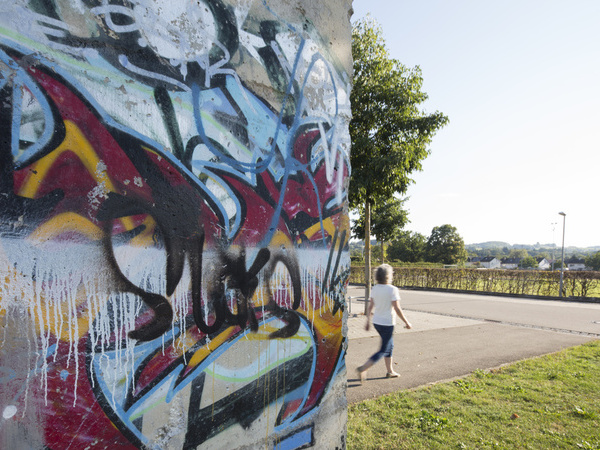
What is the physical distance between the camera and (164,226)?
184cm

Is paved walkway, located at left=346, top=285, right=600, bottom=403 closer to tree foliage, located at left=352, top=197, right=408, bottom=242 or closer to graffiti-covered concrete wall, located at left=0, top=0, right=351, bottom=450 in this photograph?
graffiti-covered concrete wall, located at left=0, top=0, right=351, bottom=450

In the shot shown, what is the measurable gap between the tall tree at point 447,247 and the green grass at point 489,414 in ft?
187

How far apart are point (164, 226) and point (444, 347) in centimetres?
694

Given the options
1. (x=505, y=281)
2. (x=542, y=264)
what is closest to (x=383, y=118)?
(x=505, y=281)

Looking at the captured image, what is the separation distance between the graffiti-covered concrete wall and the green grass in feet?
4.03

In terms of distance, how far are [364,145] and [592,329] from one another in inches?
311

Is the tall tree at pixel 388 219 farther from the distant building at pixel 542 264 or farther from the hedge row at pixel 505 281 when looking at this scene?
the distant building at pixel 542 264

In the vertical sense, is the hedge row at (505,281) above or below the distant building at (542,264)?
below

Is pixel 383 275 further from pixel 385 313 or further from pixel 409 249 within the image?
pixel 409 249

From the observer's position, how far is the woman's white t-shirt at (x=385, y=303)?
517 cm

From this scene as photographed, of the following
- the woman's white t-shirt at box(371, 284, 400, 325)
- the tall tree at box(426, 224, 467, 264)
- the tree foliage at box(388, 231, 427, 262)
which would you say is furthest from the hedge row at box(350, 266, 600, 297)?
the tall tree at box(426, 224, 467, 264)

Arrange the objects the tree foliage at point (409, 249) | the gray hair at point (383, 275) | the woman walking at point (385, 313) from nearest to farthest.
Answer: the woman walking at point (385, 313) → the gray hair at point (383, 275) → the tree foliage at point (409, 249)

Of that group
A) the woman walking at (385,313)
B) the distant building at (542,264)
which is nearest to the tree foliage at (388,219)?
the woman walking at (385,313)

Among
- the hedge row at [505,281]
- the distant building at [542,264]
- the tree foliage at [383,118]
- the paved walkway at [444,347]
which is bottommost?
the paved walkway at [444,347]
